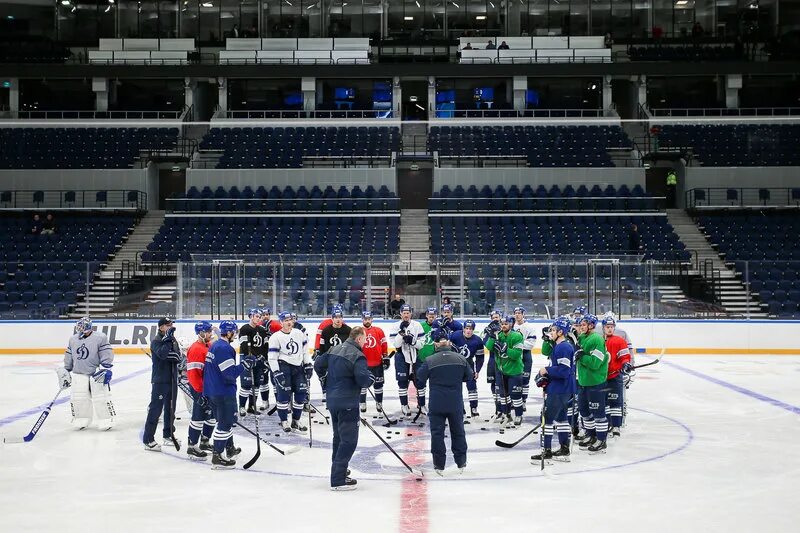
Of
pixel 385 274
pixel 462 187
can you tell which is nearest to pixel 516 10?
pixel 462 187

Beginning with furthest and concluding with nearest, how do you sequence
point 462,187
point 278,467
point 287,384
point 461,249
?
point 462,187, point 461,249, point 287,384, point 278,467

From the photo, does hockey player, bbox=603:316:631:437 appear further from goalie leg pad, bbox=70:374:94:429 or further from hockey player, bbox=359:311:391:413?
goalie leg pad, bbox=70:374:94:429

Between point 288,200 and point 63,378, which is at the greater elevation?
point 288,200

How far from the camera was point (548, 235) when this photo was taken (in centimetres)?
2898

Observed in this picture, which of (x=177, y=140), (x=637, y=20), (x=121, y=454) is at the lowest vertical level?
(x=121, y=454)

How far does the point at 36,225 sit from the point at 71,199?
7.97ft

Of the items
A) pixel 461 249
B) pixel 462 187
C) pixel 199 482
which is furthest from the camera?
pixel 462 187

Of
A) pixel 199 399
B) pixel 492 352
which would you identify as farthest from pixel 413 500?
pixel 492 352

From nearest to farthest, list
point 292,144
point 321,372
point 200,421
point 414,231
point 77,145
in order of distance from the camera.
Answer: point 321,372 < point 200,421 < point 414,231 < point 292,144 < point 77,145

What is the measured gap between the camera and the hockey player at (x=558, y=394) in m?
9.63

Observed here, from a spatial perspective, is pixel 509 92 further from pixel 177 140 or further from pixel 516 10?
pixel 177 140

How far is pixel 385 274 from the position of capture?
21.3 metres

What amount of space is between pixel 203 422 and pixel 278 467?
3.75 ft

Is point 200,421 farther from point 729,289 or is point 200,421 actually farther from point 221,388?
point 729,289
